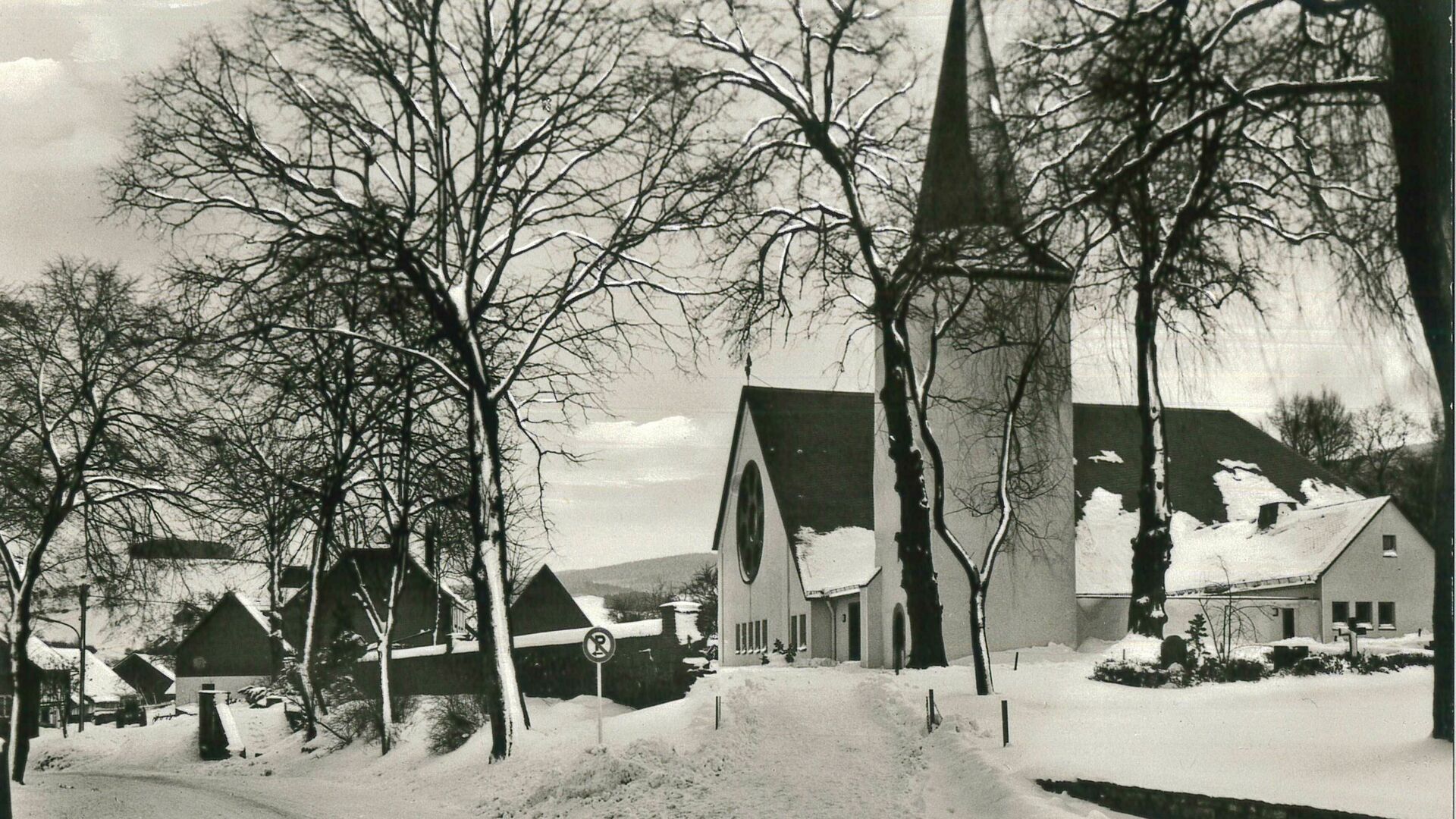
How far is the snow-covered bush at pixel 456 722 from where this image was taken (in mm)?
6082

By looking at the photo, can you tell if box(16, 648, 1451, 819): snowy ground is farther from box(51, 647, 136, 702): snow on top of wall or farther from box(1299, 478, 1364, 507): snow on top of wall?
box(1299, 478, 1364, 507): snow on top of wall

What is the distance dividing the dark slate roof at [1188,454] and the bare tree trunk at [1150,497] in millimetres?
45

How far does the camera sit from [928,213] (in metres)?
5.60

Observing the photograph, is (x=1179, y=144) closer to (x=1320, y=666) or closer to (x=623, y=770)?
(x=1320, y=666)

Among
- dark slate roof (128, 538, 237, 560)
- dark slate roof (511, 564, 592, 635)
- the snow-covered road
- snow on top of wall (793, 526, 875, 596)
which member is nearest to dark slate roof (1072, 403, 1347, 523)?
snow on top of wall (793, 526, 875, 596)

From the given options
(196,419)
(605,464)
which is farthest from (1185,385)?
(196,419)

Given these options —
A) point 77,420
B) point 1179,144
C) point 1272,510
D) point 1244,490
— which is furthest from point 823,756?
point 77,420

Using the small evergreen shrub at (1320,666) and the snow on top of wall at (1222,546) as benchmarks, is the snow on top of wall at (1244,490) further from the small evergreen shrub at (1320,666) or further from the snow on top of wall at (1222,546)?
the small evergreen shrub at (1320,666)

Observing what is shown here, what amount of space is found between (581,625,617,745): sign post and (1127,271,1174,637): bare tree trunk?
2.33m

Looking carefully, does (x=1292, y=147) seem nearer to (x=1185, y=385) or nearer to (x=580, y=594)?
(x=1185, y=385)

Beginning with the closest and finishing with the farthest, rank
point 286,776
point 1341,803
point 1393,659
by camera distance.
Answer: point 1341,803
point 1393,659
point 286,776

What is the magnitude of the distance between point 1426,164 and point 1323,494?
1428 millimetres

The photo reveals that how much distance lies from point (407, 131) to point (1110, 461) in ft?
12.1

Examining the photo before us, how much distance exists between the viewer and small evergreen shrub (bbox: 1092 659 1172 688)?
5.49m
